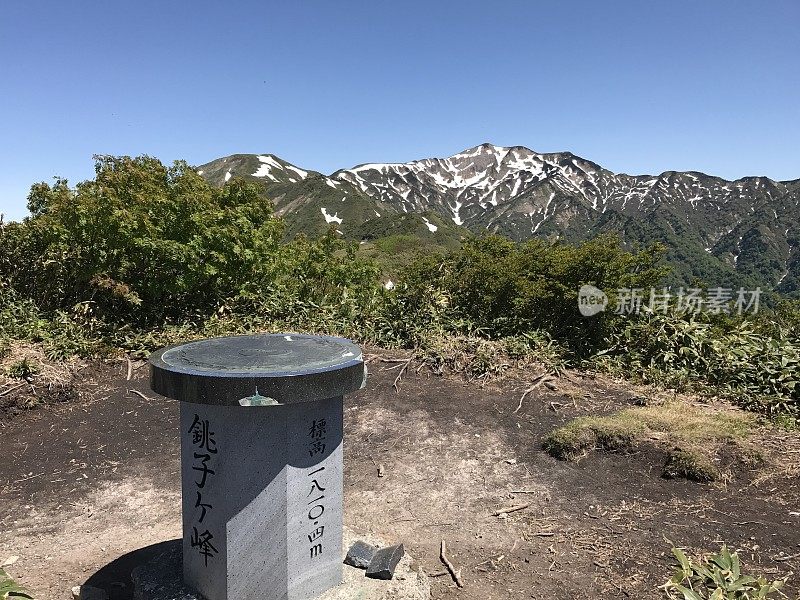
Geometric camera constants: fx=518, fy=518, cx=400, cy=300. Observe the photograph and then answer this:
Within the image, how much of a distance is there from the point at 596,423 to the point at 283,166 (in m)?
180

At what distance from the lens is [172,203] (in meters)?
9.19

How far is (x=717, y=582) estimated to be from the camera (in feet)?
11.1

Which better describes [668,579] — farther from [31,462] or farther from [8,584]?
[31,462]

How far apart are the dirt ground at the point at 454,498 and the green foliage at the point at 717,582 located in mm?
169

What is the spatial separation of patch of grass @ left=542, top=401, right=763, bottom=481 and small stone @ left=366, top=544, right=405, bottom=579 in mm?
2787

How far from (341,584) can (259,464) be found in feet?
3.87

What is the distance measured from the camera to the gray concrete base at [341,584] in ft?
11.2

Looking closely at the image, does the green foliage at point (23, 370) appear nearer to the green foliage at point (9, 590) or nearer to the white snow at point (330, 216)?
the green foliage at point (9, 590)

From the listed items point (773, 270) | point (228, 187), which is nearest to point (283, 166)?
point (773, 270)

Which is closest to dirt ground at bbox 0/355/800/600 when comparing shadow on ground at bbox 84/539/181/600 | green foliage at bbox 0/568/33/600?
shadow on ground at bbox 84/539/181/600

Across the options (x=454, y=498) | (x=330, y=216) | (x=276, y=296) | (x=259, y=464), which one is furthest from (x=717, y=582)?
(x=330, y=216)

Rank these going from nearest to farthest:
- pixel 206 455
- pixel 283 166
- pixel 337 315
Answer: pixel 206 455
pixel 337 315
pixel 283 166

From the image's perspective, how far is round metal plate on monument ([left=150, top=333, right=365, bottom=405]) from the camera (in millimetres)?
2781

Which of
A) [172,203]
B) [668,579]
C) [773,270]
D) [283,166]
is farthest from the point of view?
[283,166]
